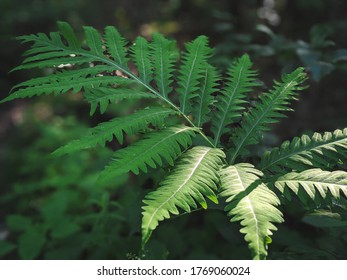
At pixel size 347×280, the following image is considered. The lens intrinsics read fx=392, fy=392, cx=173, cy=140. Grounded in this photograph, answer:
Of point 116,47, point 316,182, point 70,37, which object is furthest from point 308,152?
point 70,37

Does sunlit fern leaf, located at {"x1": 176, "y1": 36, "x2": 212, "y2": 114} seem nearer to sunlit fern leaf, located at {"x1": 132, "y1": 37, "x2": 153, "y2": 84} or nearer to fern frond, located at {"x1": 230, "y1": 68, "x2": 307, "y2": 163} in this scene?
sunlit fern leaf, located at {"x1": 132, "y1": 37, "x2": 153, "y2": 84}

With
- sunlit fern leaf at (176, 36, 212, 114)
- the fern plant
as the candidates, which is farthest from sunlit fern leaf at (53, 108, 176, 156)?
sunlit fern leaf at (176, 36, 212, 114)

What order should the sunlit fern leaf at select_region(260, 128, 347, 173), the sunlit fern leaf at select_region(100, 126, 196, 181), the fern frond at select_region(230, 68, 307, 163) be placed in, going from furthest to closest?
the fern frond at select_region(230, 68, 307, 163) → the sunlit fern leaf at select_region(260, 128, 347, 173) → the sunlit fern leaf at select_region(100, 126, 196, 181)

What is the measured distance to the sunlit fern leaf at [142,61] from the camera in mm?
1609

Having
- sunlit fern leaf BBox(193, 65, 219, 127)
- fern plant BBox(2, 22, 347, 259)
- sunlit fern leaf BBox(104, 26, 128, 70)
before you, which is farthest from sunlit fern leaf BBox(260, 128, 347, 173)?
sunlit fern leaf BBox(104, 26, 128, 70)

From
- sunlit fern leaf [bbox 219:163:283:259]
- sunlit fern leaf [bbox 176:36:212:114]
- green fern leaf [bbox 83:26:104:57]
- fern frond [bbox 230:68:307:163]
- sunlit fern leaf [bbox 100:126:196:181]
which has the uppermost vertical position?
green fern leaf [bbox 83:26:104:57]

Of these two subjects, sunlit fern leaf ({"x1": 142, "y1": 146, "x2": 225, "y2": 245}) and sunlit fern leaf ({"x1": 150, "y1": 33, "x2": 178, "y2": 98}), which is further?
sunlit fern leaf ({"x1": 150, "y1": 33, "x2": 178, "y2": 98})

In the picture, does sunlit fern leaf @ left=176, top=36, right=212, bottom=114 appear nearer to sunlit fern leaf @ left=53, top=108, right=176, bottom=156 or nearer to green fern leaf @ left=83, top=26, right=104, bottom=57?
sunlit fern leaf @ left=53, top=108, right=176, bottom=156

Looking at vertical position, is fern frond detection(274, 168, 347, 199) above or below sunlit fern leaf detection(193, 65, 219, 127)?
below

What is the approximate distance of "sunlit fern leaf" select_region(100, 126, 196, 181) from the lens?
1.17 meters

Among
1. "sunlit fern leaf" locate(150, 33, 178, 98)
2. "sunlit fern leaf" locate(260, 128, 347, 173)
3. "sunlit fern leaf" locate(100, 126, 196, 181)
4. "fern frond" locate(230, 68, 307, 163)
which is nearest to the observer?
"sunlit fern leaf" locate(100, 126, 196, 181)

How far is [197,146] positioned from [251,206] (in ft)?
1.22

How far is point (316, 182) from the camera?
123 cm
